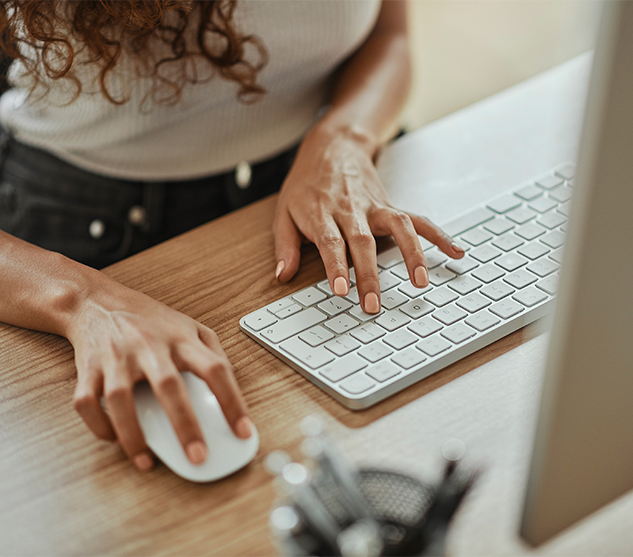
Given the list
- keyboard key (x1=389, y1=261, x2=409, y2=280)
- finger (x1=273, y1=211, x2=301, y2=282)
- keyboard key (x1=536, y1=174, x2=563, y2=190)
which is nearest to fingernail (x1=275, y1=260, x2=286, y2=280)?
finger (x1=273, y1=211, x2=301, y2=282)

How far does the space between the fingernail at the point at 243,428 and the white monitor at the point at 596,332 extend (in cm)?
17

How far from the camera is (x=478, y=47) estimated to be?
2.57m

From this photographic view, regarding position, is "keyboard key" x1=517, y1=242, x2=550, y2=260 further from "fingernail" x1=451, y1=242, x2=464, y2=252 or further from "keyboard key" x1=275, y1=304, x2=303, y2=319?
"keyboard key" x1=275, y1=304, x2=303, y2=319

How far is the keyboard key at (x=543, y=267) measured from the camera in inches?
21.0

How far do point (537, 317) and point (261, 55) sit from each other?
0.50m

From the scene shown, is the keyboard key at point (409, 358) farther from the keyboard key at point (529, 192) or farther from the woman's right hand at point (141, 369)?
the keyboard key at point (529, 192)

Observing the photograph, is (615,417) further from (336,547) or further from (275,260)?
(275,260)

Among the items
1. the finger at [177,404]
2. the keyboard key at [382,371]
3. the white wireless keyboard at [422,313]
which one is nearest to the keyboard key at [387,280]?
the white wireless keyboard at [422,313]

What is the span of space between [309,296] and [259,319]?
0.17 ft

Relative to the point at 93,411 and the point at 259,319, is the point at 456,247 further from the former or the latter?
the point at 93,411

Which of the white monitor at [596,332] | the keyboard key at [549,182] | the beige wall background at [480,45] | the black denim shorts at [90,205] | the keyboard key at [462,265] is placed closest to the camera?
the white monitor at [596,332]

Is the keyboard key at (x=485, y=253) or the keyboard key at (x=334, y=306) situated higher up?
the keyboard key at (x=485, y=253)

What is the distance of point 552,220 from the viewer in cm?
61

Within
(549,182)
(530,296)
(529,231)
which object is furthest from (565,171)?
(530,296)
